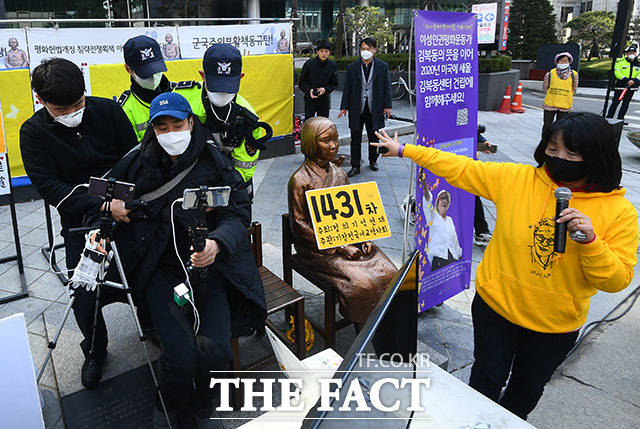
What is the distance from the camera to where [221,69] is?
320 cm

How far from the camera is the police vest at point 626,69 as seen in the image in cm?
1185

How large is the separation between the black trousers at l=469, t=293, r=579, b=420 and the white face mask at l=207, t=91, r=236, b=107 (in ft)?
6.69

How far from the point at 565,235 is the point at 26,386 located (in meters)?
2.13

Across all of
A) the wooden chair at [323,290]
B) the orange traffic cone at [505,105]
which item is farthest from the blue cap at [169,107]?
the orange traffic cone at [505,105]

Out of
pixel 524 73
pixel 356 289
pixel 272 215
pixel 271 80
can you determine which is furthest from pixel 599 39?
pixel 356 289

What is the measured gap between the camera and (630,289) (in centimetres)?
438

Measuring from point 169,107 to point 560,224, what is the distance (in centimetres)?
187

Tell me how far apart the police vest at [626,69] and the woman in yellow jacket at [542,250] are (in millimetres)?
12007

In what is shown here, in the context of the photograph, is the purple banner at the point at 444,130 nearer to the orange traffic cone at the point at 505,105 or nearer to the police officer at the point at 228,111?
the police officer at the point at 228,111

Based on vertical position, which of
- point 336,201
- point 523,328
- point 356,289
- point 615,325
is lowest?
point 615,325

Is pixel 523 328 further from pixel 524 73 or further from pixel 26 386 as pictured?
pixel 524 73

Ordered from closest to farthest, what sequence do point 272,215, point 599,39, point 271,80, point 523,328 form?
point 523,328
point 272,215
point 271,80
point 599,39

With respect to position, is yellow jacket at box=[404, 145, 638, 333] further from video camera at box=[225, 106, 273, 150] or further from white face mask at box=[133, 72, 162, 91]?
white face mask at box=[133, 72, 162, 91]

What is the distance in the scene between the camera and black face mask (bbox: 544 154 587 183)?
6.20 ft
